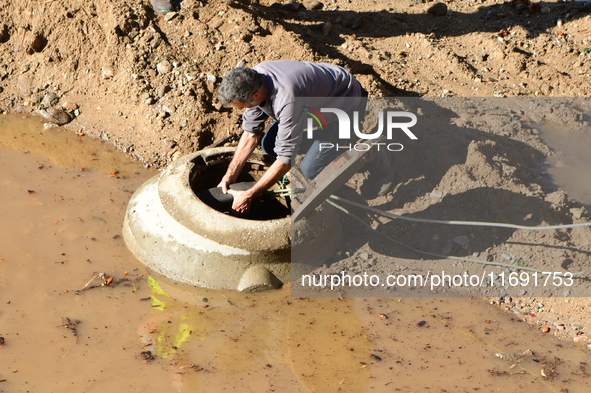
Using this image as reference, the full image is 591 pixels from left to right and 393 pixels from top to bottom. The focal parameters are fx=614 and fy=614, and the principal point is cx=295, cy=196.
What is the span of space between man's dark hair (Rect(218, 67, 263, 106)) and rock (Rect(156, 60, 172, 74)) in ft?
8.16

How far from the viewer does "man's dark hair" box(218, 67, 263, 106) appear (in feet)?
13.1

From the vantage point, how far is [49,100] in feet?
21.5

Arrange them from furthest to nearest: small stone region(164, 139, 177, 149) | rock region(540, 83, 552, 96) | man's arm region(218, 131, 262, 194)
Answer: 1. rock region(540, 83, 552, 96)
2. small stone region(164, 139, 177, 149)
3. man's arm region(218, 131, 262, 194)

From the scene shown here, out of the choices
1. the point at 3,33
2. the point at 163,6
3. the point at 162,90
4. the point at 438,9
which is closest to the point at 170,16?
the point at 163,6

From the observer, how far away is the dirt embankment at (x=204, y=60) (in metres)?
6.15

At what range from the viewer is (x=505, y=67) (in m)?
7.35

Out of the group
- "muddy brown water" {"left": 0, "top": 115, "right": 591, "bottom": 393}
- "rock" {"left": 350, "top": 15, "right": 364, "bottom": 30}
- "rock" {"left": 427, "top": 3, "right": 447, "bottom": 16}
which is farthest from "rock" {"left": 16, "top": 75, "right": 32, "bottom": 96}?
"rock" {"left": 427, "top": 3, "right": 447, "bottom": 16}

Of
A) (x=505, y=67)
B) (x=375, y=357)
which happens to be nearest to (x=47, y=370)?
(x=375, y=357)

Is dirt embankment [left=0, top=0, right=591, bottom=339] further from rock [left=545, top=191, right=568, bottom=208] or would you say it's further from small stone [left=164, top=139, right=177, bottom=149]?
rock [left=545, top=191, right=568, bottom=208]

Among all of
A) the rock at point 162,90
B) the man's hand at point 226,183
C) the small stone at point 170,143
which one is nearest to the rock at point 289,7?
the rock at point 162,90

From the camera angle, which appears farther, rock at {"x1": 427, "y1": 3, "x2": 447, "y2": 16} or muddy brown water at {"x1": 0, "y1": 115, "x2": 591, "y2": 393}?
rock at {"x1": 427, "y1": 3, "x2": 447, "y2": 16}

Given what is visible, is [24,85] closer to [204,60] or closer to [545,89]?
[204,60]

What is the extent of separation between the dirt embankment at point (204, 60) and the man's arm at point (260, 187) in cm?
147

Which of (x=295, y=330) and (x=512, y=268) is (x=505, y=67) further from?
(x=295, y=330)
